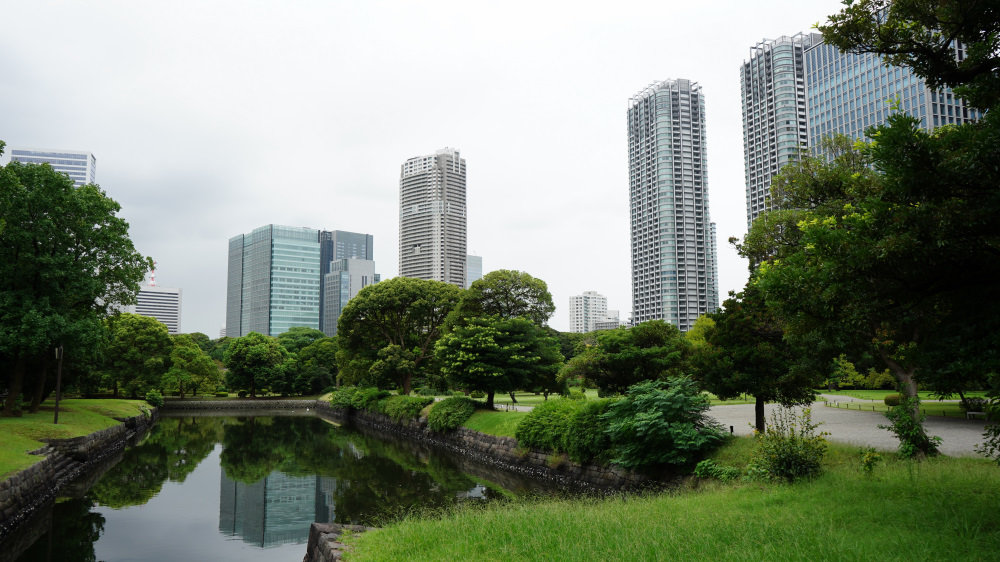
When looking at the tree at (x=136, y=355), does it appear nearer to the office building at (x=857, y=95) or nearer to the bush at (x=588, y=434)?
the bush at (x=588, y=434)

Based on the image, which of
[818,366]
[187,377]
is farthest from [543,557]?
[187,377]

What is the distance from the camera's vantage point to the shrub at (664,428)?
604 inches

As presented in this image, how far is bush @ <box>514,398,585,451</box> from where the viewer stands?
20.1 meters

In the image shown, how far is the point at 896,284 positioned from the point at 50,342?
29.2m

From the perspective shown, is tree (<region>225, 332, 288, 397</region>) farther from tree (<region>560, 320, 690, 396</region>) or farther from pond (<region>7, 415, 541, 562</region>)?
tree (<region>560, 320, 690, 396</region>)

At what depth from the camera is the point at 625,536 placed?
7844 mm

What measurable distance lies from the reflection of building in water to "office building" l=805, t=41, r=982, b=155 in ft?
254

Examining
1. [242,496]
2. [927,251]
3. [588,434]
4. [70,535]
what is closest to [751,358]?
[588,434]

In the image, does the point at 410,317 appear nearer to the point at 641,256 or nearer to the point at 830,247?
the point at 830,247

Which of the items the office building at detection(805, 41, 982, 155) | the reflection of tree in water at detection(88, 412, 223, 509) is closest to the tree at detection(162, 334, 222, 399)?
the reflection of tree in water at detection(88, 412, 223, 509)

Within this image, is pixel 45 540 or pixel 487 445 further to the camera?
pixel 487 445

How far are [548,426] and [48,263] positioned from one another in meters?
22.3

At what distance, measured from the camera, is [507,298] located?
131 ft

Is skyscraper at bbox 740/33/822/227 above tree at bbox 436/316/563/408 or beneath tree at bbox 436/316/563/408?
above
